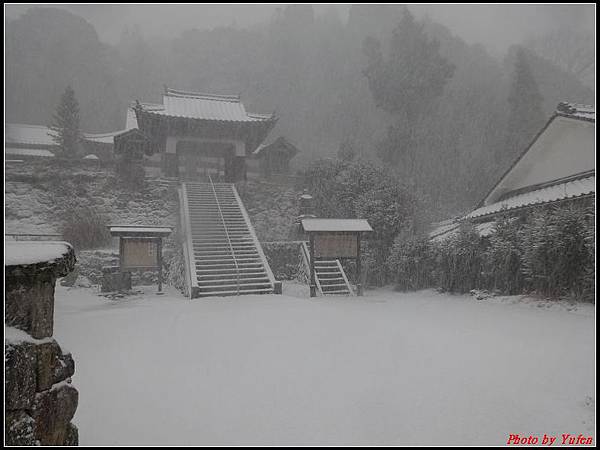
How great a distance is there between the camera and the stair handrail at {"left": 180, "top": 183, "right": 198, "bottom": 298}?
10682 mm

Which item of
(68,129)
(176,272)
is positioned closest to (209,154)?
(68,129)

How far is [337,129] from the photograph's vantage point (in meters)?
40.2

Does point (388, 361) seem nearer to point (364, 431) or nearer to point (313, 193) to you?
point (364, 431)

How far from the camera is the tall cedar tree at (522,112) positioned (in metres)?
25.8

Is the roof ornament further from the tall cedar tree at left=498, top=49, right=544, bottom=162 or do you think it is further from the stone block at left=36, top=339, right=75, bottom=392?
the tall cedar tree at left=498, top=49, right=544, bottom=162

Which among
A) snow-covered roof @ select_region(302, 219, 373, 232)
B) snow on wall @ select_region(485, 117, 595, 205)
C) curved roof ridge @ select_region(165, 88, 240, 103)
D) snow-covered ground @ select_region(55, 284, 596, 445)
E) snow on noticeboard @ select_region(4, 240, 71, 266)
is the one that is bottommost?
snow-covered ground @ select_region(55, 284, 596, 445)

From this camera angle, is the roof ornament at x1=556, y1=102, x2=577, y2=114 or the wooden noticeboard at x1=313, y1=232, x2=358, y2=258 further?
the roof ornament at x1=556, y1=102, x2=577, y2=114

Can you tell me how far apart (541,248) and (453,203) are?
16948 mm

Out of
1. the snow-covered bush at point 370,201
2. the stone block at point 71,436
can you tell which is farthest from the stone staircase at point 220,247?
the stone block at point 71,436

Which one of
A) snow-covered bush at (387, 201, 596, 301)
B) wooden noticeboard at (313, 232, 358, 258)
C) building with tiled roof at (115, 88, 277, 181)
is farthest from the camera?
building with tiled roof at (115, 88, 277, 181)

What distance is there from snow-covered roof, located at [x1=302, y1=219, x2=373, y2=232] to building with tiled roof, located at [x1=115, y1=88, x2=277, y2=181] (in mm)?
9994

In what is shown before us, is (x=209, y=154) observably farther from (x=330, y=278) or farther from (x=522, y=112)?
(x=522, y=112)

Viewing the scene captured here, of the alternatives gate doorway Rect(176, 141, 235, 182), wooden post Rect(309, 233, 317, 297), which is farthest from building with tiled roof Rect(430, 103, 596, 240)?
gate doorway Rect(176, 141, 235, 182)

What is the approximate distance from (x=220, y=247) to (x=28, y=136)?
25870mm
